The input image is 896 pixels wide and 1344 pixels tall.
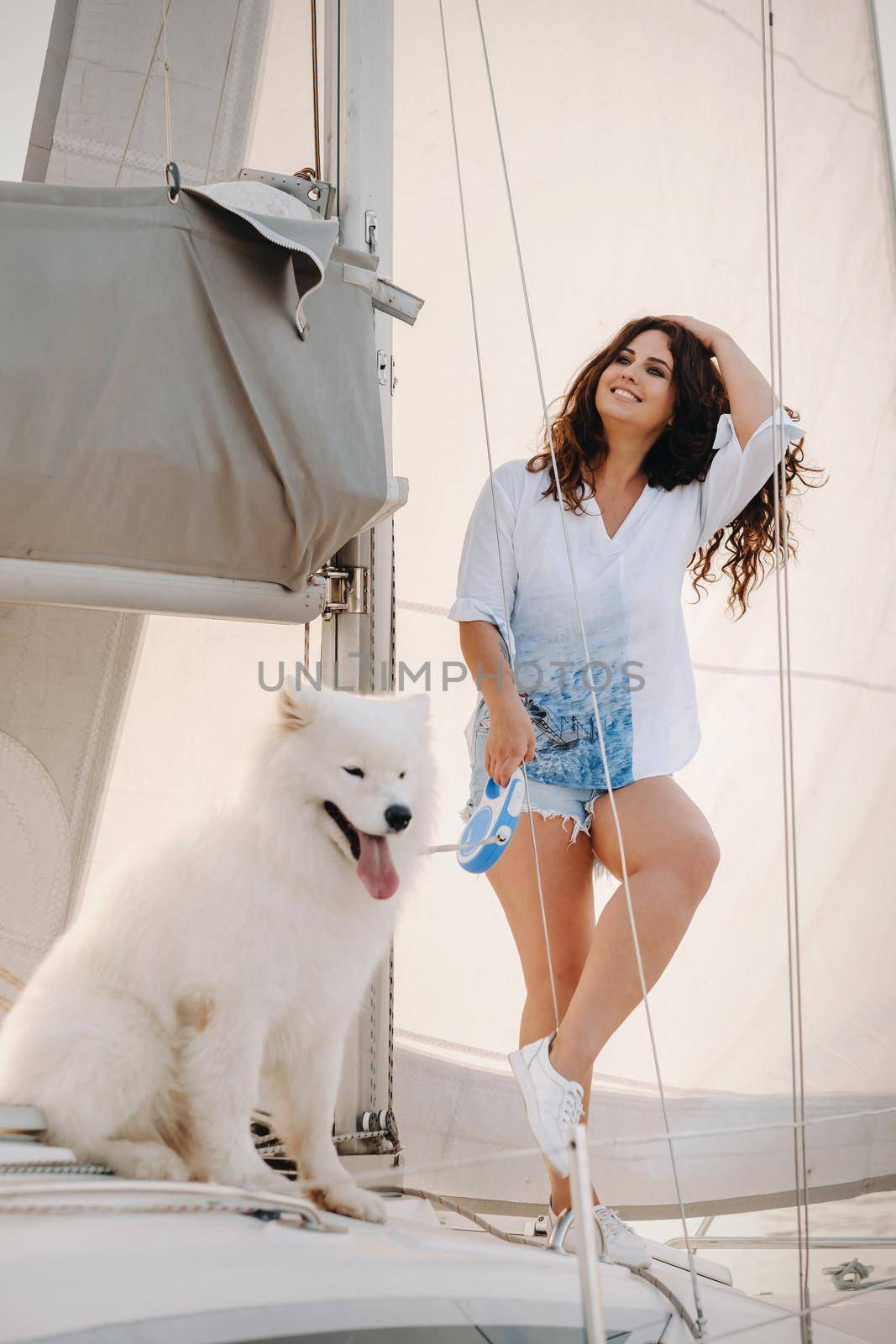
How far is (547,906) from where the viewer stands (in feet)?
5.16

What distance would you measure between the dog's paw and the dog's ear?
1.59 feet

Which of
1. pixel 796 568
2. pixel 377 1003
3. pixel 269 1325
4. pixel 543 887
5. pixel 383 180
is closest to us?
pixel 269 1325

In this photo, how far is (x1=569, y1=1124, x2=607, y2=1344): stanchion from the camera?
814mm

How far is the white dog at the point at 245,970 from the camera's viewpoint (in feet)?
3.43

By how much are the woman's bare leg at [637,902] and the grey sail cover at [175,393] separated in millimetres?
582

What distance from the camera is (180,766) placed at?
1969 mm

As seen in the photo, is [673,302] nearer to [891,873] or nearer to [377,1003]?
[891,873]

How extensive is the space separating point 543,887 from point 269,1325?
77cm

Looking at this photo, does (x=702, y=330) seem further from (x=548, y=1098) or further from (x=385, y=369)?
(x=548, y=1098)

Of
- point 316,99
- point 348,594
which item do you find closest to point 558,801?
point 348,594

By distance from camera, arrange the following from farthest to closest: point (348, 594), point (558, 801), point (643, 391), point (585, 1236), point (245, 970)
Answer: point (348, 594) → point (643, 391) → point (558, 801) → point (245, 970) → point (585, 1236)

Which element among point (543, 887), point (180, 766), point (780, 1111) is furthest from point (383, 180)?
point (780, 1111)

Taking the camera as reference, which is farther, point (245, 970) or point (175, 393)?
point (175, 393)

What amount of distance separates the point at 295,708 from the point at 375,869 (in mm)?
202
